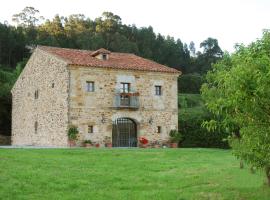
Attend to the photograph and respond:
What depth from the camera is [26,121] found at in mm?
37969

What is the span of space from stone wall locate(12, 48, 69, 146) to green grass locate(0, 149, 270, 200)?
13350 millimetres

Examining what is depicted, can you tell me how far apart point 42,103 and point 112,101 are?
18.4 feet

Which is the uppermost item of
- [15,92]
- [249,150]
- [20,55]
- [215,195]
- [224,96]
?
[20,55]

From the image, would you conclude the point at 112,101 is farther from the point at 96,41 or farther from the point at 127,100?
the point at 96,41

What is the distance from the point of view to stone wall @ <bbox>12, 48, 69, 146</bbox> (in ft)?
→ 105

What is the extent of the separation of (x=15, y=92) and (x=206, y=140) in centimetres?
1575

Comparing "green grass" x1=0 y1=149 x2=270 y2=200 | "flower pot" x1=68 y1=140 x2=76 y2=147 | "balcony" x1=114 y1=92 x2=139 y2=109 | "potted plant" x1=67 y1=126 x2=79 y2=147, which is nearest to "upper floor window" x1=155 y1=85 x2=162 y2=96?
"balcony" x1=114 y1=92 x2=139 y2=109

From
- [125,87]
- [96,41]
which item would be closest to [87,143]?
[125,87]

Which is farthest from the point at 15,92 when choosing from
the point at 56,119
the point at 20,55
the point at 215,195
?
the point at 215,195

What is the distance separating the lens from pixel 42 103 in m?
35.3

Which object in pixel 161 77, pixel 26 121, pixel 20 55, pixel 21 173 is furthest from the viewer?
pixel 20 55

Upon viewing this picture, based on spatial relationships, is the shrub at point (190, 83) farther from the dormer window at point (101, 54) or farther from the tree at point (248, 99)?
the tree at point (248, 99)

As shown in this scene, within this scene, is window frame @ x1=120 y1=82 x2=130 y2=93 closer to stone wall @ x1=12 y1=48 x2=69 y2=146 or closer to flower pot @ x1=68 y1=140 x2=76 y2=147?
stone wall @ x1=12 y1=48 x2=69 y2=146

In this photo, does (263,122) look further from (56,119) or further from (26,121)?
(26,121)
